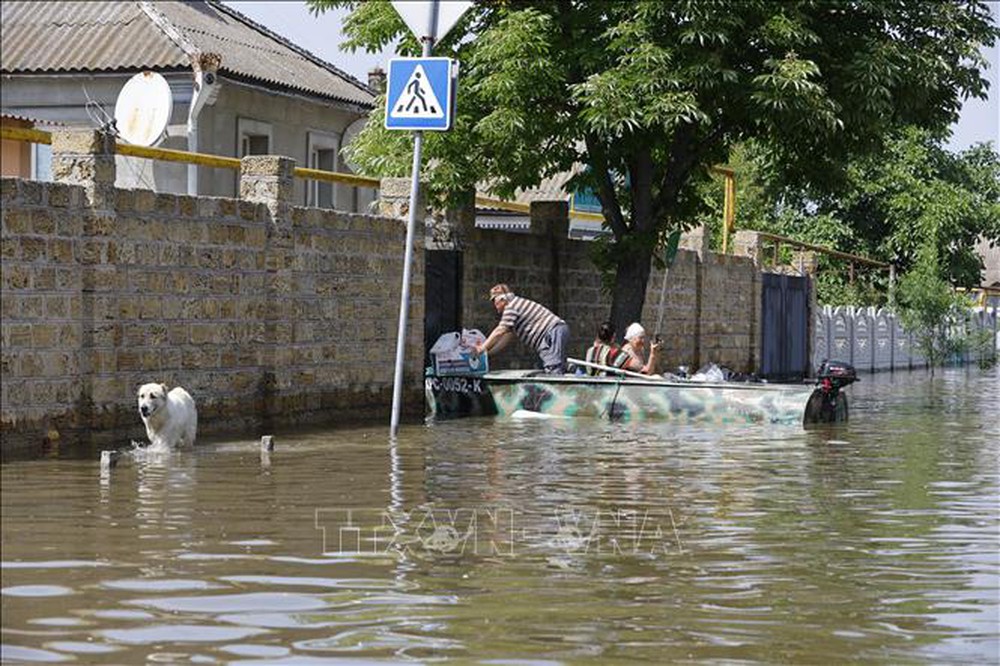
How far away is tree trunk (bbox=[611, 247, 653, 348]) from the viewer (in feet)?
81.9

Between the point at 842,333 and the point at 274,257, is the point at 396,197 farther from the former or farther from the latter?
the point at 842,333

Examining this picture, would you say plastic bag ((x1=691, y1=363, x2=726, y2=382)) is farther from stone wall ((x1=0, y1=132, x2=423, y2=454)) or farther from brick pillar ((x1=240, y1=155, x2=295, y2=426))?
brick pillar ((x1=240, y1=155, x2=295, y2=426))

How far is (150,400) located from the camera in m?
13.9

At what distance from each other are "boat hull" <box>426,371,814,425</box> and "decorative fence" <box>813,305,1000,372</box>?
732 inches

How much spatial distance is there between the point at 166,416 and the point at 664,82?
935cm

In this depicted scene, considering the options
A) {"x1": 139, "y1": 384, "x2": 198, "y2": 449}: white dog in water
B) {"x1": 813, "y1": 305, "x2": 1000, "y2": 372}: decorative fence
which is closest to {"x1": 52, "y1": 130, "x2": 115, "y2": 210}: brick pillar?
{"x1": 139, "y1": 384, "x2": 198, "y2": 449}: white dog in water

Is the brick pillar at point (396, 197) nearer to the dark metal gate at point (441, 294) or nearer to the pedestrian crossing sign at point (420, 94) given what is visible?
the dark metal gate at point (441, 294)

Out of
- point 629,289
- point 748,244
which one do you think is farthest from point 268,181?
point 748,244

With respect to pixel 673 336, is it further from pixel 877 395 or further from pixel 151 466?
pixel 151 466

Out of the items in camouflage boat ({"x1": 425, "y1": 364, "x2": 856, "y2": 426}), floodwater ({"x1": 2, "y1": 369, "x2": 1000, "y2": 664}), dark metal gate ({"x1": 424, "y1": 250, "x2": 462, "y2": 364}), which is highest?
dark metal gate ({"x1": 424, "y1": 250, "x2": 462, "y2": 364})

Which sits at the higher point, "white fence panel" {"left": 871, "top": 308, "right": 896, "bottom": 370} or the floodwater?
"white fence panel" {"left": 871, "top": 308, "right": 896, "bottom": 370}

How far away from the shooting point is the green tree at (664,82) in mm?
21641

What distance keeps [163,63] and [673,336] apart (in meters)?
9.46

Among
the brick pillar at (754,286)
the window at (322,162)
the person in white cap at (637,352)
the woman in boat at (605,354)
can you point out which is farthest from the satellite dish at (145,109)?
the brick pillar at (754,286)
